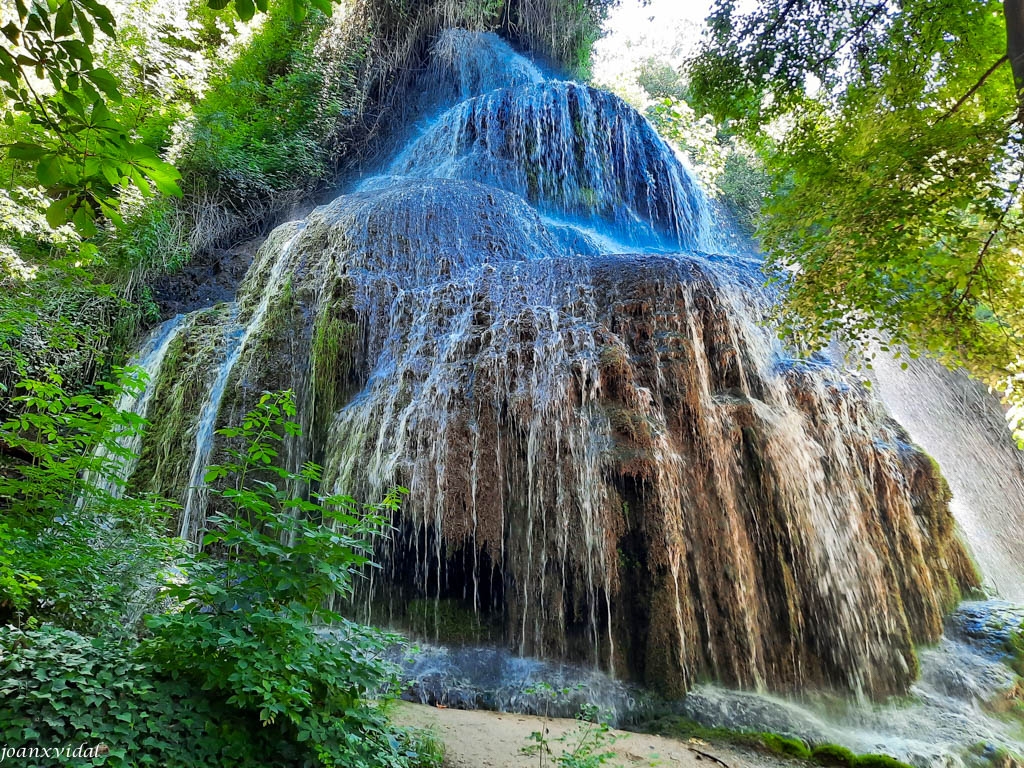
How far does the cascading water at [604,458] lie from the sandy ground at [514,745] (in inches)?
35.0

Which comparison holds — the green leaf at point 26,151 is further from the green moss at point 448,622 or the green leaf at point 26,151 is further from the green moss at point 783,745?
the green moss at point 448,622

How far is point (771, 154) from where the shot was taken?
6.86m

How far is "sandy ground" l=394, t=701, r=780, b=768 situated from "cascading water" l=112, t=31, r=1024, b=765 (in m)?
0.89

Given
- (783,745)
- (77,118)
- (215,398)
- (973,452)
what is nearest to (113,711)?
(77,118)

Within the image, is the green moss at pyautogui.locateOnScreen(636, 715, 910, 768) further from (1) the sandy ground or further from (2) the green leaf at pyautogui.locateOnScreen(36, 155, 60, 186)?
(2) the green leaf at pyautogui.locateOnScreen(36, 155, 60, 186)

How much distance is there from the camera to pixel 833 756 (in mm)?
4262

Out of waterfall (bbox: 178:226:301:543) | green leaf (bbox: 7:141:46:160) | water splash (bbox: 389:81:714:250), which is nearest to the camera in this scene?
green leaf (bbox: 7:141:46:160)

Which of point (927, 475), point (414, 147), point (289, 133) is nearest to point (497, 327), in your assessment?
point (927, 475)

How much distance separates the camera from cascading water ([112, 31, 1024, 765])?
5.55 meters

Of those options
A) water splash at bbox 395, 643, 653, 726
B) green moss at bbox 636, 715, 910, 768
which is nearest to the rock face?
water splash at bbox 395, 643, 653, 726

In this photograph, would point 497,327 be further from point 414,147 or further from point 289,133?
point 289,133

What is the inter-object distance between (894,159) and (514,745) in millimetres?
5023

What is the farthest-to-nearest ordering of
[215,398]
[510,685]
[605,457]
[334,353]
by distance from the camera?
[215,398] < [334,353] < [605,457] < [510,685]

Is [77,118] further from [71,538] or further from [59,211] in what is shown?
[71,538]
